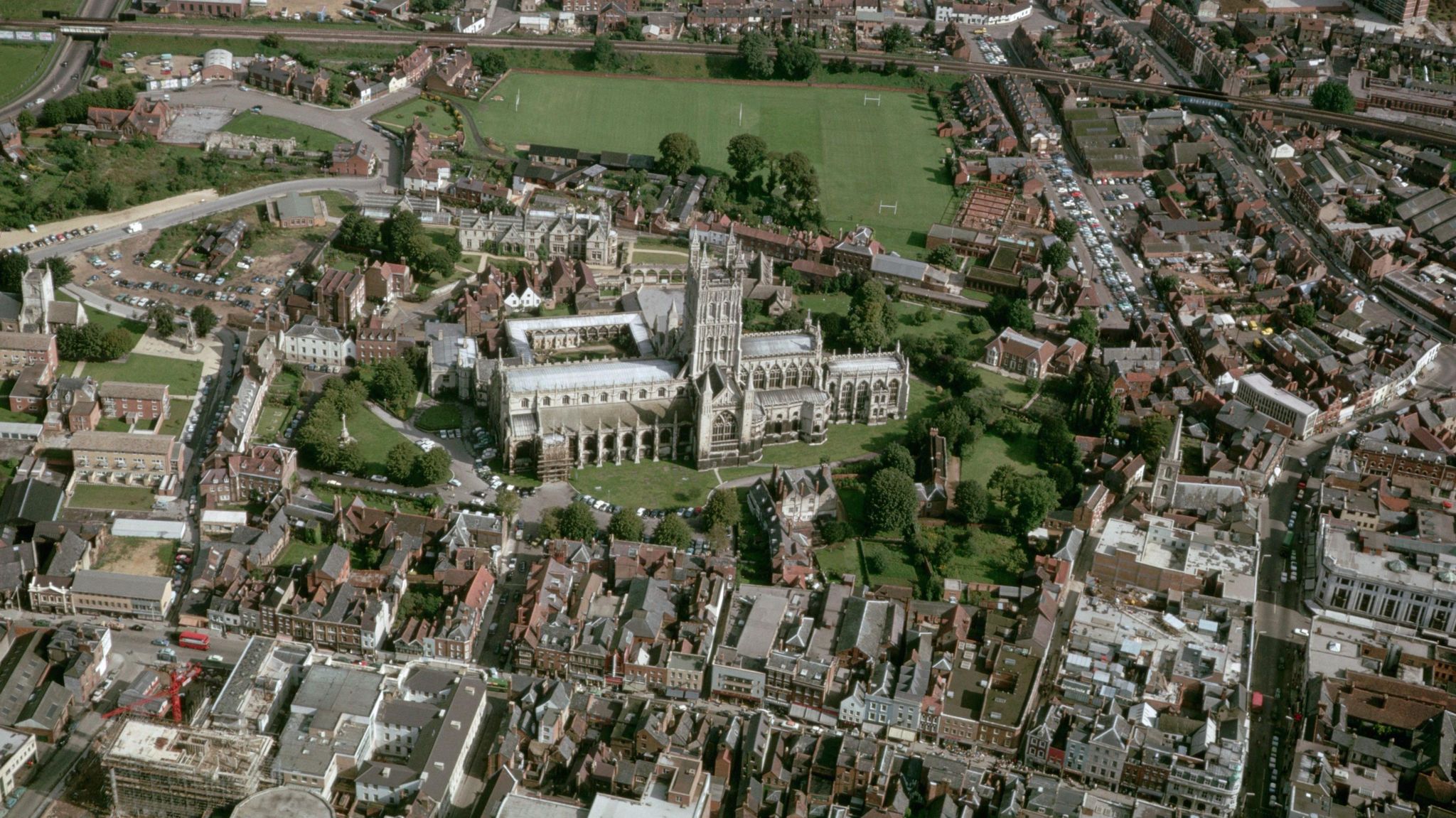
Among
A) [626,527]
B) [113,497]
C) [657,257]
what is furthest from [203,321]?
[626,527]

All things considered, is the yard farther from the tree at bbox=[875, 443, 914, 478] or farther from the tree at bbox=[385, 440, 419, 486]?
the tree at bbox=[875, 443, 914, 478]

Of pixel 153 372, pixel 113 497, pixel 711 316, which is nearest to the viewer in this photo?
pixel 113 497

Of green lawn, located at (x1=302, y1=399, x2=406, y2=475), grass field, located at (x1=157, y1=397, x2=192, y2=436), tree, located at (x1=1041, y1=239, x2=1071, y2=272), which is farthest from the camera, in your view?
tree, located at (x1=1041, y1=239, x2=1071, y2=272)

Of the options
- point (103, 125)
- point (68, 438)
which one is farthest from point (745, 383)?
point (103, 125)

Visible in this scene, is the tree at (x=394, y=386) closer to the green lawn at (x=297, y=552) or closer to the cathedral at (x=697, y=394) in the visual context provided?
the cathedral at (x=697, y=394)

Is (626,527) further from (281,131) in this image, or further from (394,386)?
(281,131)

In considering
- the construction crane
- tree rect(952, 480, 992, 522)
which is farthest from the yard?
tree rect(952, 480, 992, 522)

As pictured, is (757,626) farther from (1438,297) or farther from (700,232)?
(1438,297)
